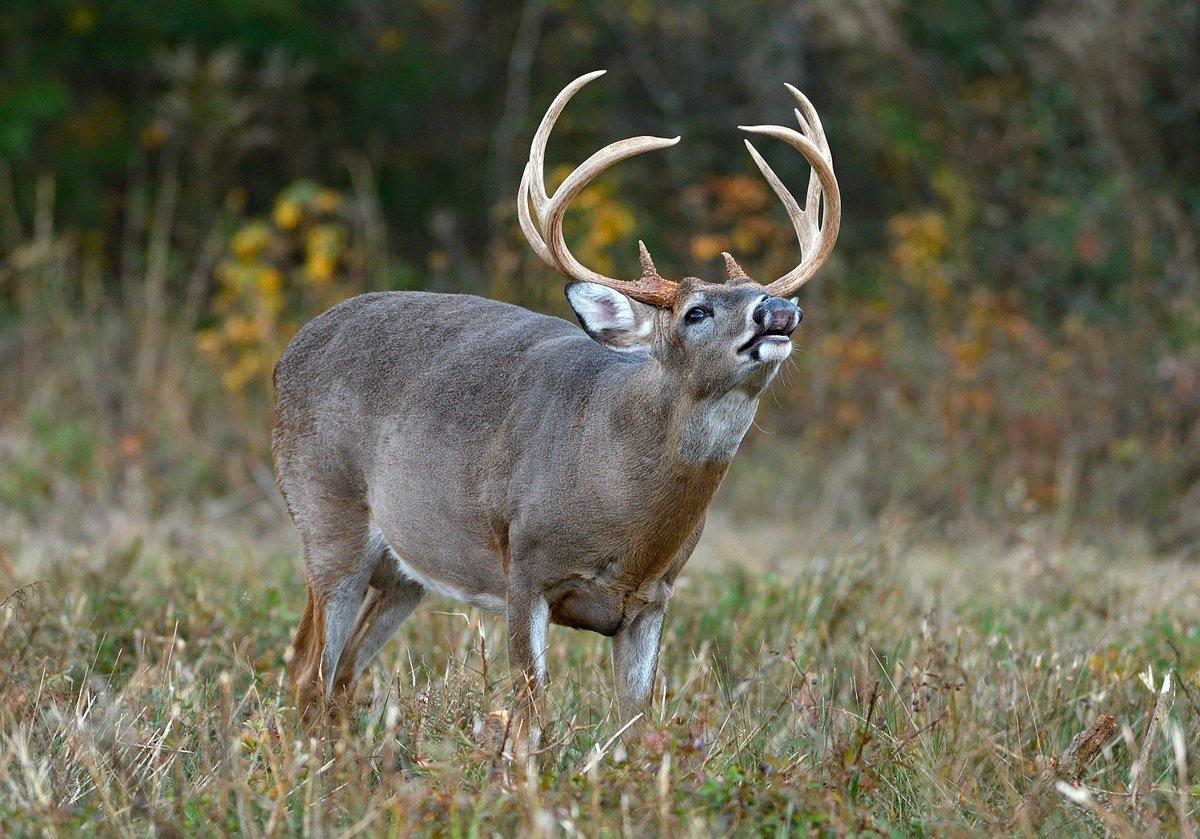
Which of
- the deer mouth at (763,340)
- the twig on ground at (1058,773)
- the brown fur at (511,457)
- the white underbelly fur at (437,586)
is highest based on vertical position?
the deer mouth at (763,340)

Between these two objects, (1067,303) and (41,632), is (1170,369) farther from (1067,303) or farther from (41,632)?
(41,632)

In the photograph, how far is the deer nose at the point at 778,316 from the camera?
4.08 meters

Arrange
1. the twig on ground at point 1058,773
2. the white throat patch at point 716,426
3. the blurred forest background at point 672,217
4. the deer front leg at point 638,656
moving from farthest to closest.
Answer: the blurred forest background at point 672,217
the deer front leg at point 638,656
the white throat patch at point 716,426
the twig on ground at point 1058,773

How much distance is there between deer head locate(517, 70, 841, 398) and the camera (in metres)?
4.14

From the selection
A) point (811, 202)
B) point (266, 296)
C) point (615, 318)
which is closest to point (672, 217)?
point (266, 296)

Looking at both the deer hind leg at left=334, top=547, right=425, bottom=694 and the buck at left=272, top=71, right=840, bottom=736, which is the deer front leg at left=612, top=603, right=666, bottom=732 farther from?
the deer hind leg at left=334, top=547, right=425, bottom=694

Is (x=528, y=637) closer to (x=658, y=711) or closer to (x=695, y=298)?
(x=658, y=711)

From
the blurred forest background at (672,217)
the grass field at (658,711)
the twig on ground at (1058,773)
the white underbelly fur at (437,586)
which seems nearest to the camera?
the grass field at (658,711)

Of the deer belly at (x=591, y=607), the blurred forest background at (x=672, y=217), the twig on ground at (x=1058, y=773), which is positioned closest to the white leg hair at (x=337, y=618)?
the deer belly at (x=591, y=607)

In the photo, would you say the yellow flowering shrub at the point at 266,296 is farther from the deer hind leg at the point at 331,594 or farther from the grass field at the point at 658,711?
the deer hind leg at the point at 331,594

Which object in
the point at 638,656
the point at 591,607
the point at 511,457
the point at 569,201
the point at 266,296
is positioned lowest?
the point at 266,296

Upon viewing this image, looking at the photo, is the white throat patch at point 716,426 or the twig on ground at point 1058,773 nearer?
the twig on ground at point 1058,773

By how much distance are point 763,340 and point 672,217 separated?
32.5ft

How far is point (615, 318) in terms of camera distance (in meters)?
4.49
